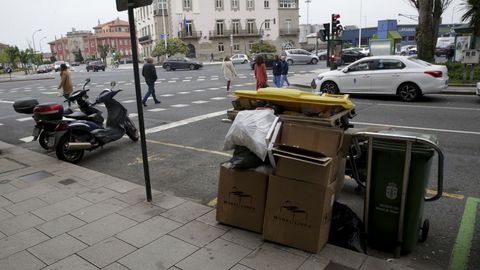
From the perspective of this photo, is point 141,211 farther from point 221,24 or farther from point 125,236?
point 221,24

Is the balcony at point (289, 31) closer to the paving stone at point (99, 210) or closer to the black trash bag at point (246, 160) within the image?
the paving stone at point (99, 210)

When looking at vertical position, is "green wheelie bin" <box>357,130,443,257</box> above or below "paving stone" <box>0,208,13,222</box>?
above

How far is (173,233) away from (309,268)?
1.42 m

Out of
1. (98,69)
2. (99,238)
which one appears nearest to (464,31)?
(99,238)

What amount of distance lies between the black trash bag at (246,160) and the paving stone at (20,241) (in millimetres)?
2058

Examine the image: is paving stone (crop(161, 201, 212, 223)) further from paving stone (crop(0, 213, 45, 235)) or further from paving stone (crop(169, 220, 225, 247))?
paving stone (crop(0, 213, 45, 235))

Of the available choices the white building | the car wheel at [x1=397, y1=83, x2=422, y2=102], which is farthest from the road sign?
the white building

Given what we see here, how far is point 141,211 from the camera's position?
4.42 m

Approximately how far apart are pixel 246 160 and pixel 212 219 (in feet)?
2.96

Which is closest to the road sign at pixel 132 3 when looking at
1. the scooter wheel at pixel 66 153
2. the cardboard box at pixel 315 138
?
the cardboard box at pixel 315 138

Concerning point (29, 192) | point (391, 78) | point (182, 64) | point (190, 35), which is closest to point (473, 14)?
point (391, 78)

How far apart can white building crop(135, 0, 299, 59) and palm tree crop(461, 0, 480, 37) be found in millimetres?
52155

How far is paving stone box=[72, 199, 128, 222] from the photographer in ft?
14.2

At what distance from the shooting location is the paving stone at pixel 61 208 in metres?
4.43
